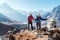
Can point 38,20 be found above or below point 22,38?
above

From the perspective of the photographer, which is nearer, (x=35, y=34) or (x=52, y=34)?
(x=52, y=34)

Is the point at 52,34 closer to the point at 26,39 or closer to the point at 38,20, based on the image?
the point at 26,39

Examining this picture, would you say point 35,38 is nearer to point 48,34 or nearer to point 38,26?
point 48,34

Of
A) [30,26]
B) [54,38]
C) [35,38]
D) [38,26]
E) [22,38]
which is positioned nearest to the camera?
[54,38]

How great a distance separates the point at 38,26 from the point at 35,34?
5397 mm

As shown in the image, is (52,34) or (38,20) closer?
(52,34)

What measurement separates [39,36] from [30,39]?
1.40 meters

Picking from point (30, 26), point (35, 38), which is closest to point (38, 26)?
point (30, 26)

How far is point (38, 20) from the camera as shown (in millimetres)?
35375

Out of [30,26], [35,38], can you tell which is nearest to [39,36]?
[35,38]

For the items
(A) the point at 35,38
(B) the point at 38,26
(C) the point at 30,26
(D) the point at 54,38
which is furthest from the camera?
(C) the point at 30,26

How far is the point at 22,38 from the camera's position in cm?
3328

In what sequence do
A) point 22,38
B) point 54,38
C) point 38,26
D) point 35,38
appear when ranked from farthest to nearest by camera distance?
point 38,26
point 22,38
point 35,38
point 54,38

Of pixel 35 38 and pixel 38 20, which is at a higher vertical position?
pixel 38 20
